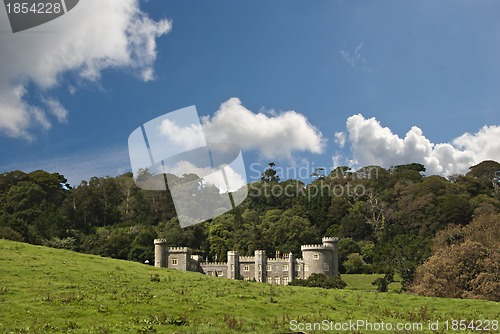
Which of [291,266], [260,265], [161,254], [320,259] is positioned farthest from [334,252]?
[161,254]

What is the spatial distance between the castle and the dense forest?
5.59 meters

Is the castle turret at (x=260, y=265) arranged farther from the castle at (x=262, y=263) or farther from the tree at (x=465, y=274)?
the tree at (x=465, y=274)

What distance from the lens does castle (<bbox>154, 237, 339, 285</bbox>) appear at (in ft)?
258

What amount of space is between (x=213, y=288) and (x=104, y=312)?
846 centimetres

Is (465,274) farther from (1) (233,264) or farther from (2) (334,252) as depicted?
(1) (233,264)

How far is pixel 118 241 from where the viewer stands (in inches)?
3393

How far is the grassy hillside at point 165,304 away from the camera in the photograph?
2286 centimetres

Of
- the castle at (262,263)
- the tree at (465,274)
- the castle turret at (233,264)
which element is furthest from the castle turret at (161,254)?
the tree at (465,274)

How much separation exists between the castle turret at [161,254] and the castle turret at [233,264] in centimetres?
859

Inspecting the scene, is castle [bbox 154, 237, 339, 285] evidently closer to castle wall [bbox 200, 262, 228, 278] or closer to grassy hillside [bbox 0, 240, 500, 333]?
castle wall [bbox 200, 262, 228, 278]

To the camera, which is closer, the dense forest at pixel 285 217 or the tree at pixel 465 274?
the tree at pixel 465 274

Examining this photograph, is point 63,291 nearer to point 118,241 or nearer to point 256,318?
point 256,318

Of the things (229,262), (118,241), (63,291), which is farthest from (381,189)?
(63,291)

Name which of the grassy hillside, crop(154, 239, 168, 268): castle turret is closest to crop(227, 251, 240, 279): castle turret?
crop(154, 239, 168, 268): castle turret
